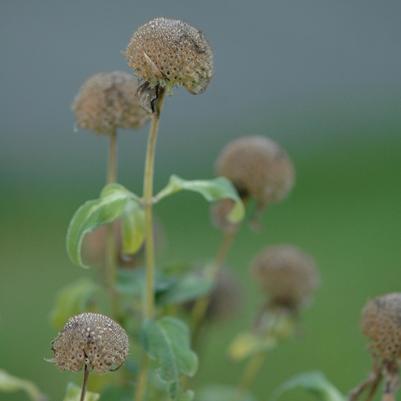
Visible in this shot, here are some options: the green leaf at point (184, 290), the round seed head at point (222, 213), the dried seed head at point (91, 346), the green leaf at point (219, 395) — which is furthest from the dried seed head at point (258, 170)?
the dried seed head at point (91, 346)

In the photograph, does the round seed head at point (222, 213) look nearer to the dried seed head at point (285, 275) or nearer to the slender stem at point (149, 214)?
the dried seed head at point (285, 275)

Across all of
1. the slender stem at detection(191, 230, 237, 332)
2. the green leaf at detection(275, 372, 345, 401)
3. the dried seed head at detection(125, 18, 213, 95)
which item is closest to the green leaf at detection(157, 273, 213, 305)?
the slender stem at detection(191, 230, 237, 332)

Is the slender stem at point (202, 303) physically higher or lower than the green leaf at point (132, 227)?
higher

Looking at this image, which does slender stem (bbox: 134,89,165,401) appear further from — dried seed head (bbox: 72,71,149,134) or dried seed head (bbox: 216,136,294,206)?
dried seed head (bbox: 216,136,294,206)

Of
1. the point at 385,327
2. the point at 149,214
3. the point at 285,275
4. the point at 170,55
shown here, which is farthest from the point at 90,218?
the point at 285,275

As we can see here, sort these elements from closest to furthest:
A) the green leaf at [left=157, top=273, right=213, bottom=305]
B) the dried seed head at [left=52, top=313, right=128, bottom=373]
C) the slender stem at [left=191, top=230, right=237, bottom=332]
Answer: the dried seed head at [left=52, top=313, right=128, bottom=373], the green leaf at [left=157, top=273, right=213, bottom=305], the slender stem at [left=191, top=230, right=237, bottom=332]

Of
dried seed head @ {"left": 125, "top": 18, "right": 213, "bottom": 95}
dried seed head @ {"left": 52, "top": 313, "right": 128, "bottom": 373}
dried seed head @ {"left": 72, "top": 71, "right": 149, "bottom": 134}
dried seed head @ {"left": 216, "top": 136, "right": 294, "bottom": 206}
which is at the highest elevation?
dried seed head @ {"left": 216, "top": 136, "right": 294, "bottom": 206}
